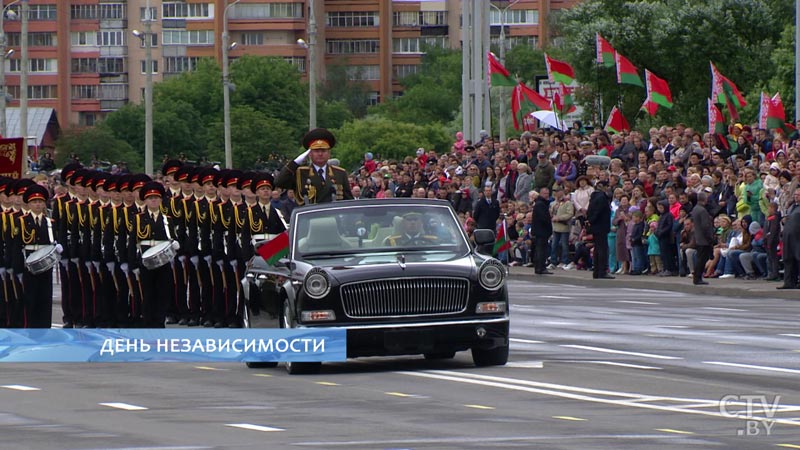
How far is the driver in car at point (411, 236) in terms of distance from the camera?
18.4 metres

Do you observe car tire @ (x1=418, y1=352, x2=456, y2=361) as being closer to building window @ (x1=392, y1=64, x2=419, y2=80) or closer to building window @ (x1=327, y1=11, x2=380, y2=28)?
building window @ (x1=327, y1=11, x2=380, y2=28)

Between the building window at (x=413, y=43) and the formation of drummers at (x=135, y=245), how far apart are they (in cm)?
13478

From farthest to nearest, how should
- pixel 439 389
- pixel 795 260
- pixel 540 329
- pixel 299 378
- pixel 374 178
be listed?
pixel 374 178 → pixel 795 260 → pixel 540 329 → pixel 299 378 → pixel 439 389

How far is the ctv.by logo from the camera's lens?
1282 cm

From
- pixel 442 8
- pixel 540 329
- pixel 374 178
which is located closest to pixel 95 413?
pixel 540 329

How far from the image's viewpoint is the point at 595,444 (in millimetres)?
12227

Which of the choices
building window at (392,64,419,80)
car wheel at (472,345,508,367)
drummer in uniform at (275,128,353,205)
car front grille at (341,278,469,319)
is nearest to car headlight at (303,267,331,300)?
car front grille at (341,278,469,319)

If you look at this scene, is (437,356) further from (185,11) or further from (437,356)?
(185,11)

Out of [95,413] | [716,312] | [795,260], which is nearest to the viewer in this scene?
[95,413]

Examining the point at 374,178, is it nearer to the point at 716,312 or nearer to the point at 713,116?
the point at 713,116

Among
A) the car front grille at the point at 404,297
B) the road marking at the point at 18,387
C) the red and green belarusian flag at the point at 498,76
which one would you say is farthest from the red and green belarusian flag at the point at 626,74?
the road marking at the point at 18,387

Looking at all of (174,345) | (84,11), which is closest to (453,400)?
(174,345)

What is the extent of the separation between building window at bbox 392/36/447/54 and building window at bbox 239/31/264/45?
14.0 metres

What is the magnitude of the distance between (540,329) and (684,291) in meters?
9.36
